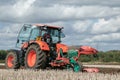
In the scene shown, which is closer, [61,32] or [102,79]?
[102,79]

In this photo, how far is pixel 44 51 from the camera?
1917cm

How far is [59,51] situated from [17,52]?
326 cm

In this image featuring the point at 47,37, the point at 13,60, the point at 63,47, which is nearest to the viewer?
the point at 63,47

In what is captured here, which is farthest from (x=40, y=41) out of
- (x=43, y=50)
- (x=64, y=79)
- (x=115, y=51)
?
(x=115, y=51)

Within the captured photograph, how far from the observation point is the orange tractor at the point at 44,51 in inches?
731

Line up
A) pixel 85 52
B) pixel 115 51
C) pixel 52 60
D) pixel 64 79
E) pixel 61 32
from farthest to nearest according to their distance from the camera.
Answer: pixel 115 51 < pixel 61 32 < pixel 52 60 < pixel 85 52 < pixel 64 79

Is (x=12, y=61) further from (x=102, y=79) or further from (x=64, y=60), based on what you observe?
(x=102, y=79)

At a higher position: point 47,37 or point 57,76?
point 47,37

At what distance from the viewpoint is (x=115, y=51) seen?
2208 inches

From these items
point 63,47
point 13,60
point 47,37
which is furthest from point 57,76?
point 13,60

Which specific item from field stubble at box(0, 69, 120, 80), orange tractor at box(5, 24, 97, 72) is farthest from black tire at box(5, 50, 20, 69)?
field stubble at box(0, 69, 120, 80)

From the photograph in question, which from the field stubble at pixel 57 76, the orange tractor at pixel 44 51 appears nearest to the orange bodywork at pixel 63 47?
the orange tractor at pixel 44 51

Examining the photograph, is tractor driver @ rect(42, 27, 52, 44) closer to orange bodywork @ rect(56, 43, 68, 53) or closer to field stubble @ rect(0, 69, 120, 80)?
orange bodywork @ rect(56, 43, 68, 53)

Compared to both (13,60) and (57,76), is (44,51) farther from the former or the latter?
(57,76)
